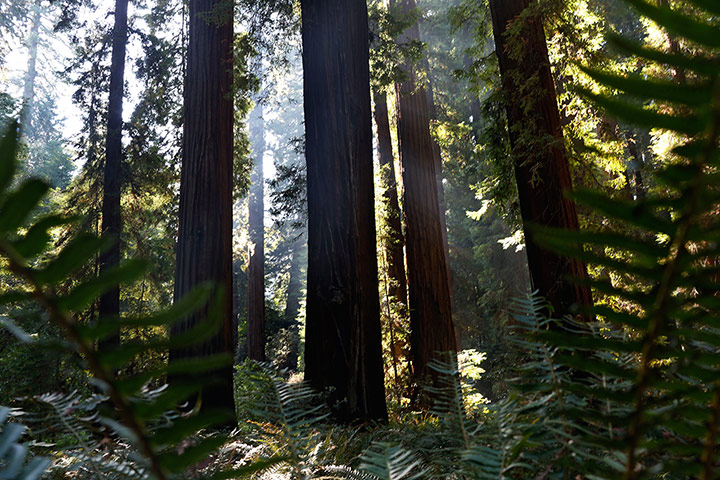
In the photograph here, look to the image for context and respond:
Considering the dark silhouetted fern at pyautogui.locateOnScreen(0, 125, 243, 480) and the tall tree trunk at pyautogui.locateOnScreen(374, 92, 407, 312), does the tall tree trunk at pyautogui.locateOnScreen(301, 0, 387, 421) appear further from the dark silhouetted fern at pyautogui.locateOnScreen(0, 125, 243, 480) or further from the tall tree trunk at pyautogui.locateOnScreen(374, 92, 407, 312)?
the tall tree trunk at pyautogui.locateOnScreen(374, 92, 407, 312)

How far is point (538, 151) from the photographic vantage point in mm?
4531

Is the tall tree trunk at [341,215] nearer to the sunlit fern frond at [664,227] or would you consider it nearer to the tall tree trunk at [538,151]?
the tall tree trunk at [538,151]

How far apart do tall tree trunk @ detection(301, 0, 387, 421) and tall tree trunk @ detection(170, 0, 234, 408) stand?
120cm

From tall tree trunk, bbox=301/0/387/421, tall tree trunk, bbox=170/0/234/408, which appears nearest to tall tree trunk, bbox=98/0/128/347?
tall tree trunk, bbox=170/0/234/408

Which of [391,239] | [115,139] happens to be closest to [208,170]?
[391,239]

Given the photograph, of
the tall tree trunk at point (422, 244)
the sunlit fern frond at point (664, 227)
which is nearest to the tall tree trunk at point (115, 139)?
the tall tree trunk at point (422, 244)

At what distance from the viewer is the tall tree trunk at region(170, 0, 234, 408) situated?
16.7 feet

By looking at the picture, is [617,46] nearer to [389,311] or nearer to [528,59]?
[528,59]

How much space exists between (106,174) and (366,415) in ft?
27.8

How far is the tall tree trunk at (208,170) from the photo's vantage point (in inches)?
200

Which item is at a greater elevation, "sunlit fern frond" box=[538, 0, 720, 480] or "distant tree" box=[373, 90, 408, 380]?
"distant tree" box=[373, 90, 408, 380]

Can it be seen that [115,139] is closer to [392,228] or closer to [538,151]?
[392,228]

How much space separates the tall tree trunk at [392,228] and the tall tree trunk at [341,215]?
3982 mm

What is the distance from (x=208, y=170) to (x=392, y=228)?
4580 mm
